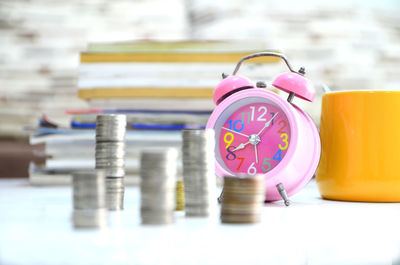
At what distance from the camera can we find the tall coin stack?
896 mm

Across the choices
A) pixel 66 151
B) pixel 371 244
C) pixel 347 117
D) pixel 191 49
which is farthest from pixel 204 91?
pixel 371 244

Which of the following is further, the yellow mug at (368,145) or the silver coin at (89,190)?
the yellow mug at (368,145)

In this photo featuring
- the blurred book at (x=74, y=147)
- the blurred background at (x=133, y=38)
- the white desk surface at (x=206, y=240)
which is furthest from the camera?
the blurred background at (x=133, y=38)

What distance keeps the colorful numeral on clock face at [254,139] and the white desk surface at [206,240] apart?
163 millimetres

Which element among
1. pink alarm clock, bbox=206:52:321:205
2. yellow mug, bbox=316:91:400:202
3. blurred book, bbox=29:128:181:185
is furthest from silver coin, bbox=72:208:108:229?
Result: blurred book, bbox=29:128:181:185

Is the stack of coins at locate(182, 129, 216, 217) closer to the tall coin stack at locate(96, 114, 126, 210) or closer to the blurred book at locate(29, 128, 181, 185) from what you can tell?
the tall coin stack at locate(96, 114, 126, 210)

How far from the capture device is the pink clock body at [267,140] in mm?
1027

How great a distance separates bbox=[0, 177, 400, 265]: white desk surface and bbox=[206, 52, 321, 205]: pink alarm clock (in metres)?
0.11

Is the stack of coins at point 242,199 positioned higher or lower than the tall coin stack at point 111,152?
lower

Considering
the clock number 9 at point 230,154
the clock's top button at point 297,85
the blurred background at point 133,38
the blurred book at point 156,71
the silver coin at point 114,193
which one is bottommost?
the silver coin at point 114,193

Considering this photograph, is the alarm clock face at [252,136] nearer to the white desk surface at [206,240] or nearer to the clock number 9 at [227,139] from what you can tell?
the clock number 9 at [227,139]

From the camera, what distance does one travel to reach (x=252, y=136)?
3.57 ft

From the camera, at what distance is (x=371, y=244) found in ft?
2.24

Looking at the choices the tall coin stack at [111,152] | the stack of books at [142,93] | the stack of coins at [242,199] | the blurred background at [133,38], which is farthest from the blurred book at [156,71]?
the stack of coins at [242,199]
